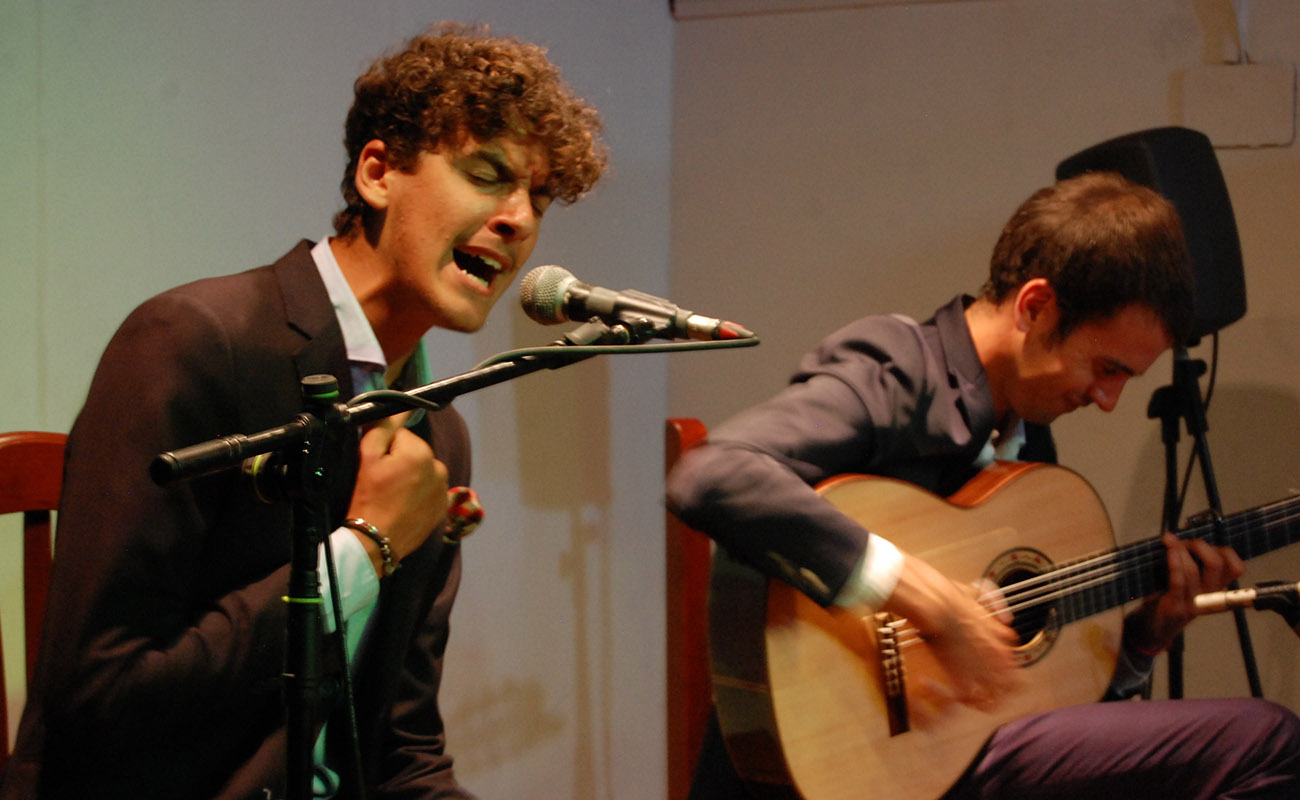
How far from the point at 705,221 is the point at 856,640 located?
1.85 m

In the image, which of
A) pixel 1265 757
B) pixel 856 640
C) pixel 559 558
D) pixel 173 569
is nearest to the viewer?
pixel 173 569

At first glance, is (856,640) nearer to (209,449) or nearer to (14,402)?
(209,449)

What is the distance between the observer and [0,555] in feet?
5.06

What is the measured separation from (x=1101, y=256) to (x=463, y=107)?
1.10 meters

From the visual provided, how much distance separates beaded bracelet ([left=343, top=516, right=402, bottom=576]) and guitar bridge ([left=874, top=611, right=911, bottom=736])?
0.76m

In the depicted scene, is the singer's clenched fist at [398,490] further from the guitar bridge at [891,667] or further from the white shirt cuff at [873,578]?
the guitar bridge at [891,667]

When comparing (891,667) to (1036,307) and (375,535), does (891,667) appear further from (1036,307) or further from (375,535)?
(375,535)

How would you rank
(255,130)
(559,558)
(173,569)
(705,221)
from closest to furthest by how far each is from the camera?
(173,569) < (255,130) < (559,558) < (705,221)

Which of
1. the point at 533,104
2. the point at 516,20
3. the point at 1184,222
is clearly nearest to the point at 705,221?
the point at 516,20

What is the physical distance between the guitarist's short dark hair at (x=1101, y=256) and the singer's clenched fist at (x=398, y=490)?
3.74 feet

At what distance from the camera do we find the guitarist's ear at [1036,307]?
1.87 m

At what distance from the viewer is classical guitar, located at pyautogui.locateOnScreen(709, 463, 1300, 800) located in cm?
155

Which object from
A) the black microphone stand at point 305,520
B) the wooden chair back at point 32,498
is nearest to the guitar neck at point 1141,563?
the black microphone stand at point 305,520

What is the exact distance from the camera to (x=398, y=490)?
4.09 feet
